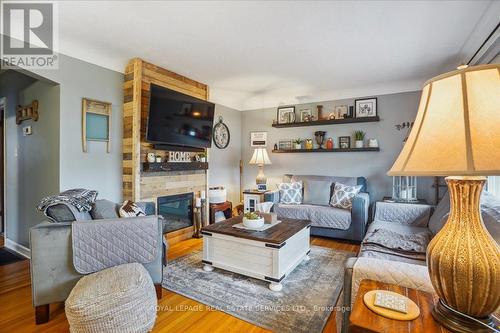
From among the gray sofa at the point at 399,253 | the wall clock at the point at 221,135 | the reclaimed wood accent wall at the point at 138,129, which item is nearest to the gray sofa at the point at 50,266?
the reclaimed wood accent wall at the point at 138,129

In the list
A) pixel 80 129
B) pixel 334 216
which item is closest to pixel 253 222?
pixel 334 216

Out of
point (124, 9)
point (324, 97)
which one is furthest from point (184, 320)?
point (324, 97)

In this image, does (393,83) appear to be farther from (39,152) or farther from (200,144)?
(39,152)

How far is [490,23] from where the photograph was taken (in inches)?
85.8

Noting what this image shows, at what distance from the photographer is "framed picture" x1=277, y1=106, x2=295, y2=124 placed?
474cm

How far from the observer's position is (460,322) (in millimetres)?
859

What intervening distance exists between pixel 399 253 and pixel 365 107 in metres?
2.83

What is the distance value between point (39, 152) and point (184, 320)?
252 centimetres

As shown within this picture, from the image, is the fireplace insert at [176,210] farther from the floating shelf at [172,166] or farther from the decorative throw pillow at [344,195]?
the decorative throw pillow at [344,195]

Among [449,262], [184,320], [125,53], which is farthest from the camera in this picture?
[125,53]

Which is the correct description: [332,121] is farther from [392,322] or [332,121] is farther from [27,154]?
[27,154]

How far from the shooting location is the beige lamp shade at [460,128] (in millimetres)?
729

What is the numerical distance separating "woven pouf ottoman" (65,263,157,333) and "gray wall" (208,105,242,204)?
291cm

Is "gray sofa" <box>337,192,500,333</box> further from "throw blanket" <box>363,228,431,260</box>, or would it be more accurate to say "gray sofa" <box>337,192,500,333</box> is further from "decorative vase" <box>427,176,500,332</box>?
"decorative vase" <box>427,176,500,332</box>
